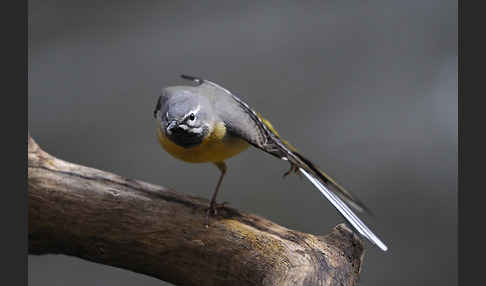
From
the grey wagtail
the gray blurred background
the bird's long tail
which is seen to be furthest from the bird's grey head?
the gray blurred background

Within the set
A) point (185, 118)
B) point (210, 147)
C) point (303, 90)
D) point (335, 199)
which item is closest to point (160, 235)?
point (210, 147)

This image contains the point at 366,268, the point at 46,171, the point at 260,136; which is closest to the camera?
the point at 260,136

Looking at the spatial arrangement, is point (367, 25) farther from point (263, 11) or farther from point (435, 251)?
point (435, 251)

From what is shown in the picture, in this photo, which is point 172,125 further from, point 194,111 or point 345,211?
point 345,211

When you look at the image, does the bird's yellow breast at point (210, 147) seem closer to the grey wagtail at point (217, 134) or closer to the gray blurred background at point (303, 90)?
the grey wagtail at point (217, 134)

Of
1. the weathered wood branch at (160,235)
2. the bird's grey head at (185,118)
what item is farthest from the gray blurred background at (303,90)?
the bird's grey head at (185,118)

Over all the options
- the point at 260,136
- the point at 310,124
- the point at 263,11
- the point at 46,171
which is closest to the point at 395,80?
the point at 310,124
